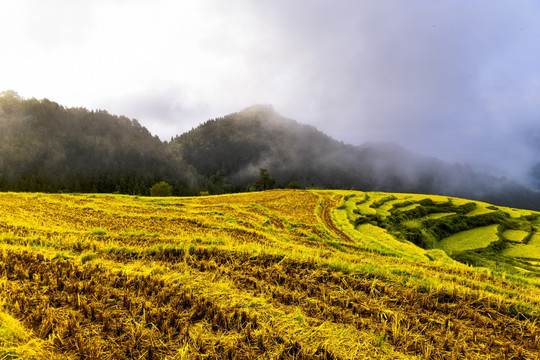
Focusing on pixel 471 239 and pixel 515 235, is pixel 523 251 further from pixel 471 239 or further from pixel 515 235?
pixel 515 235

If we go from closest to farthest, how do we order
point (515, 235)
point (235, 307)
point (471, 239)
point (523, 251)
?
point (235, 307), point (523, 251), point (471, 239), point (515, 235)

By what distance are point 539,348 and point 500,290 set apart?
2482mm

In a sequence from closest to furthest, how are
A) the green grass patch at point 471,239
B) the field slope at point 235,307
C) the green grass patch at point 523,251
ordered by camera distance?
the field slope at point 235,307
the green grass patch at point 523,251
the green grass patch at point 471,239

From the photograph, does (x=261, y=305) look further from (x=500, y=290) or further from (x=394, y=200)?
(x=394, y=200)

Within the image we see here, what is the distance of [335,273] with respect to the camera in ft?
19.1

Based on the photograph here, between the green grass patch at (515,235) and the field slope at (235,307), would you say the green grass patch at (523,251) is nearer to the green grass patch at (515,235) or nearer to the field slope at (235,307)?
the green grass patch at (515,235)

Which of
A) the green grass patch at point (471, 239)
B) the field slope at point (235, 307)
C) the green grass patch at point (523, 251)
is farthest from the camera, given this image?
the green grass patch at point (471, 239)

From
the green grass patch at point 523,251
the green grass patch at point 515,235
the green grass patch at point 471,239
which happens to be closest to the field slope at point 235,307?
the green grass patch at point 523,251

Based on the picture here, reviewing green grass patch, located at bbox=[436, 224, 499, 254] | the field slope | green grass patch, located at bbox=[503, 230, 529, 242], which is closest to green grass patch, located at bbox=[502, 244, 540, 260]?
green grass patch, located at bbox=[436, 224, 499, 254]

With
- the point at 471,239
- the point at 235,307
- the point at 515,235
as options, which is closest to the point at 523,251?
the point at 471,239

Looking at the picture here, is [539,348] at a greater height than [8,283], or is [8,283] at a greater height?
[8,283]

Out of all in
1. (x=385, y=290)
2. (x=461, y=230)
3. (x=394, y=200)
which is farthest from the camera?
(x=394, y=200)

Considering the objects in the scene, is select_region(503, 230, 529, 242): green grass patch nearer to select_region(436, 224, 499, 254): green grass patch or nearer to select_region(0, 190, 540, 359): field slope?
select_region(436, 224, 499, 254): green grass patch

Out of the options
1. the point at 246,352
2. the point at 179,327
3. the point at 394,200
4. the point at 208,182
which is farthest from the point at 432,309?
the point at 208,182
